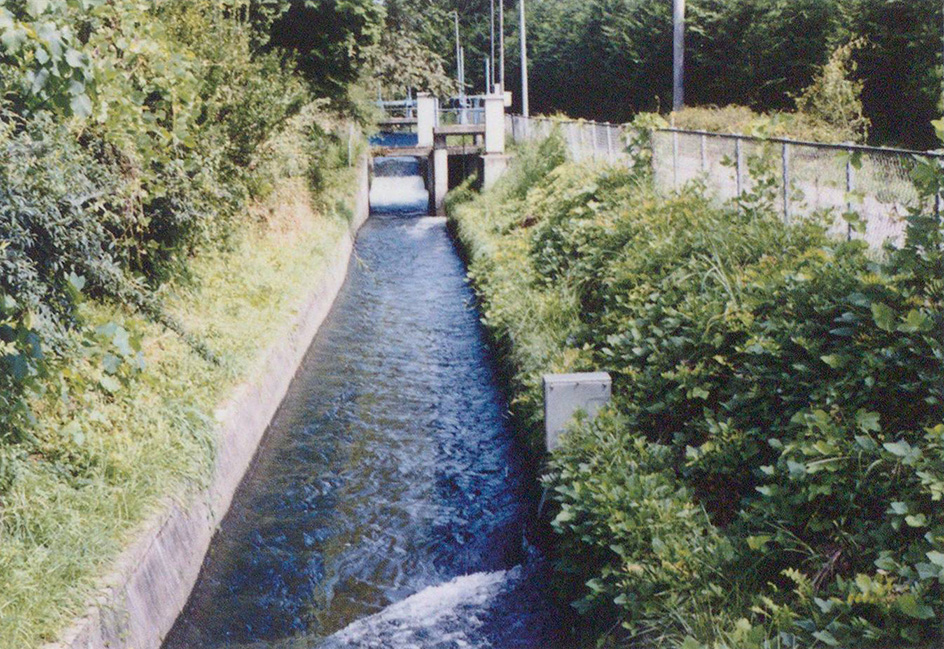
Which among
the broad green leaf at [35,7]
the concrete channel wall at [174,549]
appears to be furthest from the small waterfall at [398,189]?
the broad green leaf at [35,7]

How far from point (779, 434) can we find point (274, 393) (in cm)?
600

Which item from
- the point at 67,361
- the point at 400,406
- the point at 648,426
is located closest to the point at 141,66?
the point at 67,361

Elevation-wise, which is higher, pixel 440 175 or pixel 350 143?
pixel 350 143

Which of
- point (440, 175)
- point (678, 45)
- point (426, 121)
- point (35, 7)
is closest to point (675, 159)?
point (35, 7)

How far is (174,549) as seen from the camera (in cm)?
609

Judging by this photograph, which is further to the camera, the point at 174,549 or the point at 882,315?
the point at 174,549

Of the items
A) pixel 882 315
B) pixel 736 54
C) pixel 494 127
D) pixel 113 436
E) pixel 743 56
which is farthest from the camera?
pixel 736 54

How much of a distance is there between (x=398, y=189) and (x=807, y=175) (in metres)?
28.3

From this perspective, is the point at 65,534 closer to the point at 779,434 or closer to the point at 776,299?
the point at 779,434

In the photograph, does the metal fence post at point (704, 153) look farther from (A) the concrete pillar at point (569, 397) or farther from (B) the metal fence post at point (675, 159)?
(A) the concrete pillar at point (569, 397)

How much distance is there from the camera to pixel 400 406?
10.3m

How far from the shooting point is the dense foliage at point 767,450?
4199mm

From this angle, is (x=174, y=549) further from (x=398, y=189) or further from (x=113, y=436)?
(x=398, y=189)

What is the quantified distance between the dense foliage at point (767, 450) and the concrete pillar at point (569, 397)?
0.54 feet
